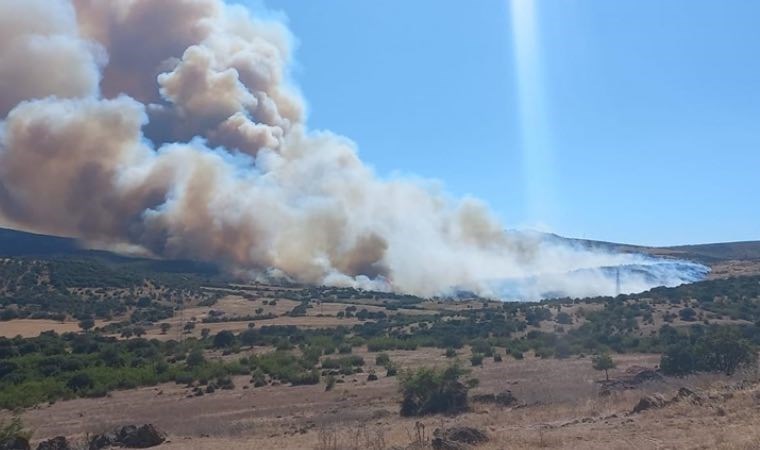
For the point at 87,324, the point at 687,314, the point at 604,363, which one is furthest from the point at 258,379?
the point at 687,314

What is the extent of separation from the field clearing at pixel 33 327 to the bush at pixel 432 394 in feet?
129

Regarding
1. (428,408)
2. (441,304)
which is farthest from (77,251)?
(428,408)

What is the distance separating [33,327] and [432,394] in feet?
146

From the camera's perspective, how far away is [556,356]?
36938 mm

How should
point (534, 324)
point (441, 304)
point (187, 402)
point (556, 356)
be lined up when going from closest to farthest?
point (187, 402) → point (556, 356) → point (534, 324) → point (441, 304)

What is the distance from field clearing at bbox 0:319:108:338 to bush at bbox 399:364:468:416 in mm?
39190

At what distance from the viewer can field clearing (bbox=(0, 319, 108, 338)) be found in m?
54.3

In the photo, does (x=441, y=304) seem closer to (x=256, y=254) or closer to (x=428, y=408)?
(x=256, y=254)

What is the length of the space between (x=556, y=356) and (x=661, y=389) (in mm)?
15326

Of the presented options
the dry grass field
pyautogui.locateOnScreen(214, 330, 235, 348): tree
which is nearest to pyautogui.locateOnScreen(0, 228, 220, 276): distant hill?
pyautogui.locateOnScreen(214, 330, 235, 348): tree

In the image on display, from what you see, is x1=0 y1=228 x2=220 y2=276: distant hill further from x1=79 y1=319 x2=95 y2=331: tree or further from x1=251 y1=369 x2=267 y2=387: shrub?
x1=251 y1=369 x2=267 y2=387: shrub

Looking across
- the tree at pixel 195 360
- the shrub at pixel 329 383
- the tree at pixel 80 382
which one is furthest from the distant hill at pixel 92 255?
the shrub at pixel 329 383

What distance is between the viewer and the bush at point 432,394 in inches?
893

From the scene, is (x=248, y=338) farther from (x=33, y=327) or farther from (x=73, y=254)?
(x=73, y=254)
